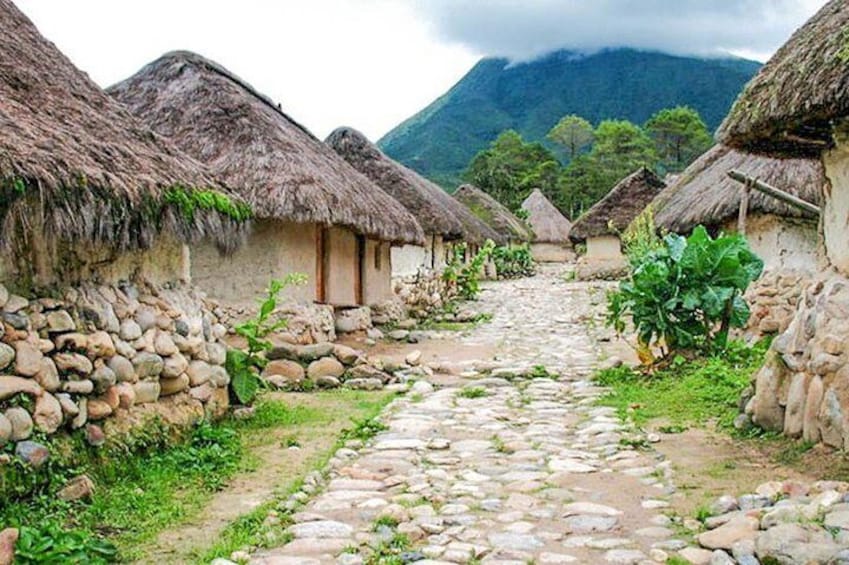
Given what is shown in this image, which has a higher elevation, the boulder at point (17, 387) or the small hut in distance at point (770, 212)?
the small hut in distance at point (770, 212)

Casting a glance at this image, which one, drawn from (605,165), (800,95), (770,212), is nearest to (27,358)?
(800,95)

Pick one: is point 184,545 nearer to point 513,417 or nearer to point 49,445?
point 49,445

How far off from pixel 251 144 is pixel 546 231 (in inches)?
1304

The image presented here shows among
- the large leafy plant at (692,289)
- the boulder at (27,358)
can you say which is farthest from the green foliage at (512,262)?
the boulder at (27,358)

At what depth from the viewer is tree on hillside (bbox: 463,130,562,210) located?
48281 mm

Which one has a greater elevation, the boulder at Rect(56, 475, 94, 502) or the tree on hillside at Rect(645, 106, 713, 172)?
the tree on hillside at Rect(645, 106, 713, 172)

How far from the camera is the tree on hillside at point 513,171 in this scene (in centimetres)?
4828

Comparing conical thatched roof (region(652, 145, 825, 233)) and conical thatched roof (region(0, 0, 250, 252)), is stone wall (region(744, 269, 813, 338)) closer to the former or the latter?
conical thatched roof (region(652, 145, 825, 233))

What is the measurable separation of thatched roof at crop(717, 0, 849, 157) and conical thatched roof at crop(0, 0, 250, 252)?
13.1 feet

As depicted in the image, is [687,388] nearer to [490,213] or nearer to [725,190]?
[725,190]

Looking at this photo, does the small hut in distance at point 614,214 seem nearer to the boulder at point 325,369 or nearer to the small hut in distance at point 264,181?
the small hut in distance at point 264,181

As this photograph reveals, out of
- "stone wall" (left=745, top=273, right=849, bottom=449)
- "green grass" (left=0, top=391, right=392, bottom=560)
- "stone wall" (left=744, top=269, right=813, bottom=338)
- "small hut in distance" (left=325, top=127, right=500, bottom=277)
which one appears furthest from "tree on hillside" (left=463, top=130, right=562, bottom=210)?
"green grass" (left=0, top=391, right=392, bottom=560)

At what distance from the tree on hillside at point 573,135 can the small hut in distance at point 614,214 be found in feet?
122

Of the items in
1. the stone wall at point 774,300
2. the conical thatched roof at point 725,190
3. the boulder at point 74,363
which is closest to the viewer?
the boulder at point 74,363
